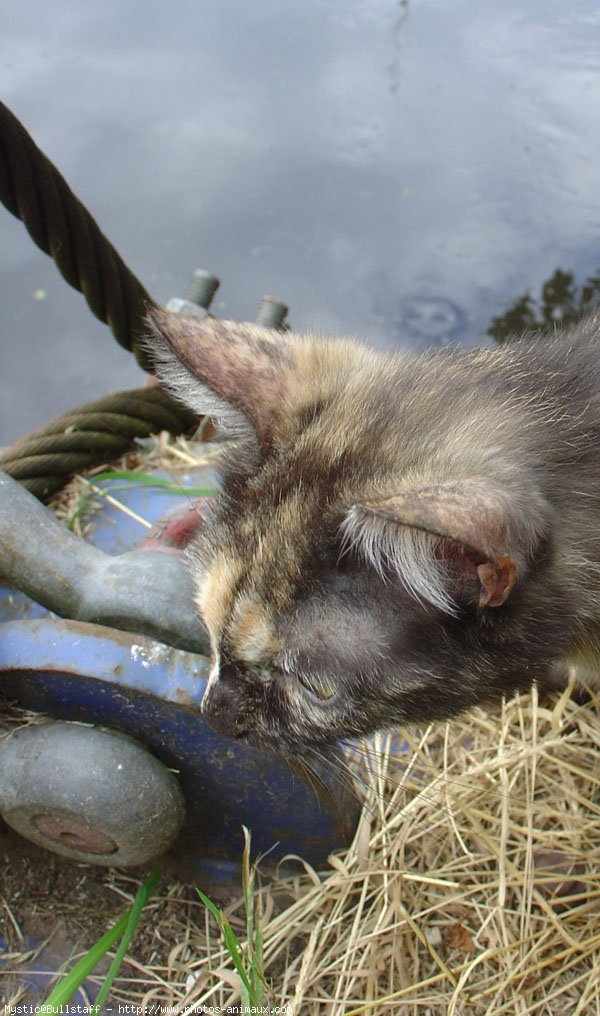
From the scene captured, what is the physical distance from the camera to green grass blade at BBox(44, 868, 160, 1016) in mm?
1435

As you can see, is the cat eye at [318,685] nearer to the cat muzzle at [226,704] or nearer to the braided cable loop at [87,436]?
the cat muzzle at [226,704]

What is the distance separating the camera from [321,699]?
4.64 feet

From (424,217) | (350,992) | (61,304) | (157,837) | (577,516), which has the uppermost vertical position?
(424,217)

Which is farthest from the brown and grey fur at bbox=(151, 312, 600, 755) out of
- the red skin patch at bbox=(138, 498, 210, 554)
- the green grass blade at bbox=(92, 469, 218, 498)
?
the green grass blade at bbox=(92, 469, 218, 498)

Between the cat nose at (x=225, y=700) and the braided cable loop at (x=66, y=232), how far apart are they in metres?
0.71

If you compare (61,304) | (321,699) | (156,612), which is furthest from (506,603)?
(61,304)

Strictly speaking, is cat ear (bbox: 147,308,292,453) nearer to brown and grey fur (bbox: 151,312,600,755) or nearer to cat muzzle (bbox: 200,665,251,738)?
brown and grey fur (bbox: 151,312,600,755)

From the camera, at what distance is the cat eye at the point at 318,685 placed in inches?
54.4

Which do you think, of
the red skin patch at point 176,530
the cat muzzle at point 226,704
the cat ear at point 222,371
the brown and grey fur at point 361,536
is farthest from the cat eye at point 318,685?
the red skin patch at point 176,530

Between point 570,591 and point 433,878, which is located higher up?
point 570,591

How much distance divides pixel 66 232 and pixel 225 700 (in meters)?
1.15

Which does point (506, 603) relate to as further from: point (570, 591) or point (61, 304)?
point (61, 304)

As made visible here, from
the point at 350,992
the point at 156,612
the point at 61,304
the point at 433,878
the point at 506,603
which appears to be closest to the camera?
the point at 506,603

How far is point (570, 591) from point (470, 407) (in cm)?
33
